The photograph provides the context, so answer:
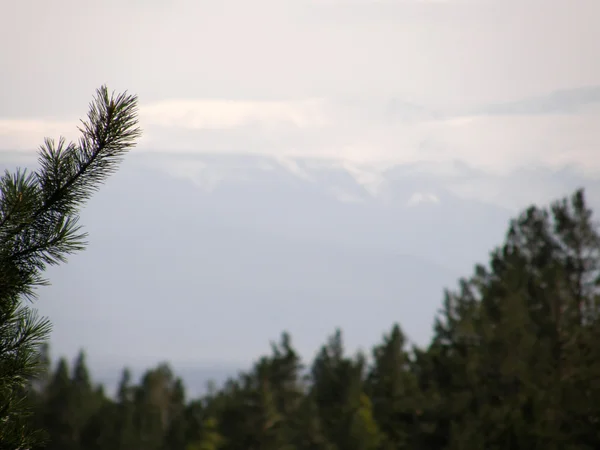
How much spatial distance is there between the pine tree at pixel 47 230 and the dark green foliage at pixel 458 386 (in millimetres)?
30956

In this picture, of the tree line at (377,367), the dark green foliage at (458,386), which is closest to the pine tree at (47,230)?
the tree line at (377,367)

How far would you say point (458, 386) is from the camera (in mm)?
41469

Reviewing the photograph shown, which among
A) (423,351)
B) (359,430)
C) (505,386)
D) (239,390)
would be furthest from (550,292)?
(239,390)

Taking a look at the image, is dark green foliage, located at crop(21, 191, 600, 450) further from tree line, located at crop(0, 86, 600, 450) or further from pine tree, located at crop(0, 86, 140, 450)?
pine tree, located at crop(0, 86, 140, 450)

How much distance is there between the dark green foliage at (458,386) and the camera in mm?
37625

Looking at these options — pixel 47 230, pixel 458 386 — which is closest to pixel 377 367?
pixel 458 386

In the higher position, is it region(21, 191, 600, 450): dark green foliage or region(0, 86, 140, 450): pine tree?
region(21, 191, 600, 450): dark green foliage

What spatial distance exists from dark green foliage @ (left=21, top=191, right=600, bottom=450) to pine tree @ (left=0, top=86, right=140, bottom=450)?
3096 cm

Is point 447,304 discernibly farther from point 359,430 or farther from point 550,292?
point 550,292

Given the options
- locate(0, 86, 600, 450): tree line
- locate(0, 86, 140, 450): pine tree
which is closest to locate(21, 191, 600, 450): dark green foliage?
→ locate(0, 86, 600, 450): tree line

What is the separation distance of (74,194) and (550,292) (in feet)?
118

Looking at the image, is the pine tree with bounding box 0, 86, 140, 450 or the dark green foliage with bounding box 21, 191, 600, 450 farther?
the dark green foliage with bounding box 21, 191, 600, 450

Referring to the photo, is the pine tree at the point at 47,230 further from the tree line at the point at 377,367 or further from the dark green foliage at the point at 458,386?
the dark green foliage at the point at 458,386

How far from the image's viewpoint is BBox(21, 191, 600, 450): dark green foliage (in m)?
37.6
